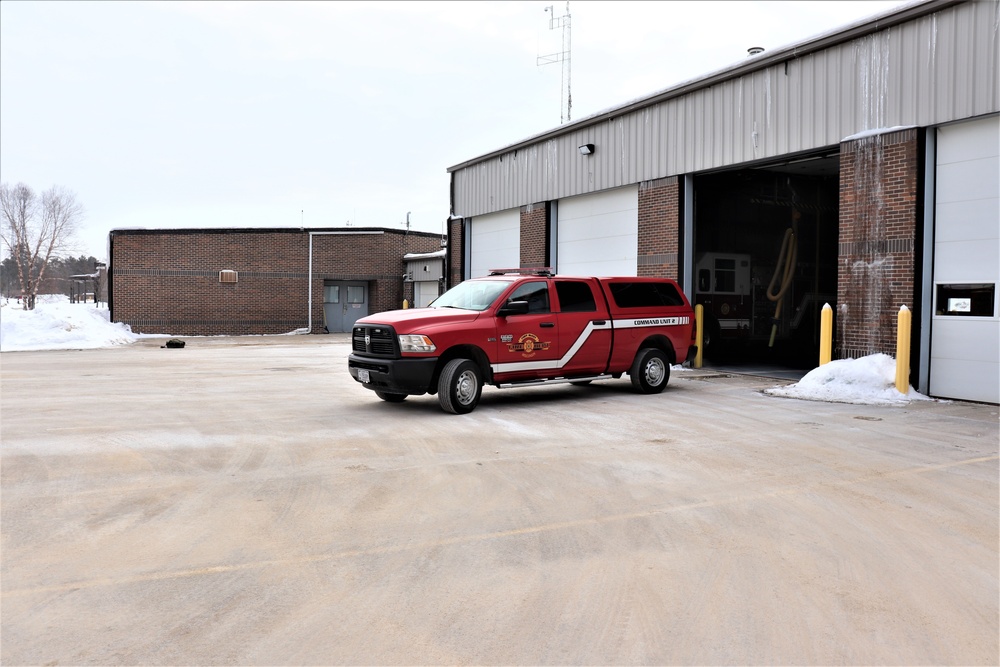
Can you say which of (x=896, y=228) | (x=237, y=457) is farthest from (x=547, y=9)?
(x=237, y=457)

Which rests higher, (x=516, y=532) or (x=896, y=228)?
(x=896, y=228)

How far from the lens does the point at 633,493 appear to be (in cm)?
643

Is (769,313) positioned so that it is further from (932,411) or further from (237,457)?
(237,457)

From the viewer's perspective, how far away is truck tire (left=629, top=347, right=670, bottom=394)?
42.2 feet

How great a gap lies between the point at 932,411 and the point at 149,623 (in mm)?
10713

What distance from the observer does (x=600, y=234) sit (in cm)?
2020

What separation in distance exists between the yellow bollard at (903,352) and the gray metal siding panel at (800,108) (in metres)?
3.11

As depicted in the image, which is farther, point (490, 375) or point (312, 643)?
point (490, 375)

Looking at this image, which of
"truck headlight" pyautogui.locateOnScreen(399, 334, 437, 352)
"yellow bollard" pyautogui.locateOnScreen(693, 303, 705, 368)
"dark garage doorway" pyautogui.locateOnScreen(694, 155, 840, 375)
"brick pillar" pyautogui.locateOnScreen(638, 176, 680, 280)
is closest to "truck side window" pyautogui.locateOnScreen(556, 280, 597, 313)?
"truck headlight" pyautogui.locateOnScreen(399, 334, 437, 352)

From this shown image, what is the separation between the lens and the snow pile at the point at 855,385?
12133 millimetres

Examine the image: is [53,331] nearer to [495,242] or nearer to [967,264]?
[495,242]

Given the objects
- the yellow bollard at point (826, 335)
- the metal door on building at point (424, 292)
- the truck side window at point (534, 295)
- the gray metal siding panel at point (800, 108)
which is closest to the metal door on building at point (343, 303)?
the metal door on building at point (424, 292)

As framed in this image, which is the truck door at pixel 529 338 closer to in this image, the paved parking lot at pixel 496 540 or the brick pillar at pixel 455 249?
the paved parking lot at pixel 496 540

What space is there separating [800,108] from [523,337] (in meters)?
7.56
